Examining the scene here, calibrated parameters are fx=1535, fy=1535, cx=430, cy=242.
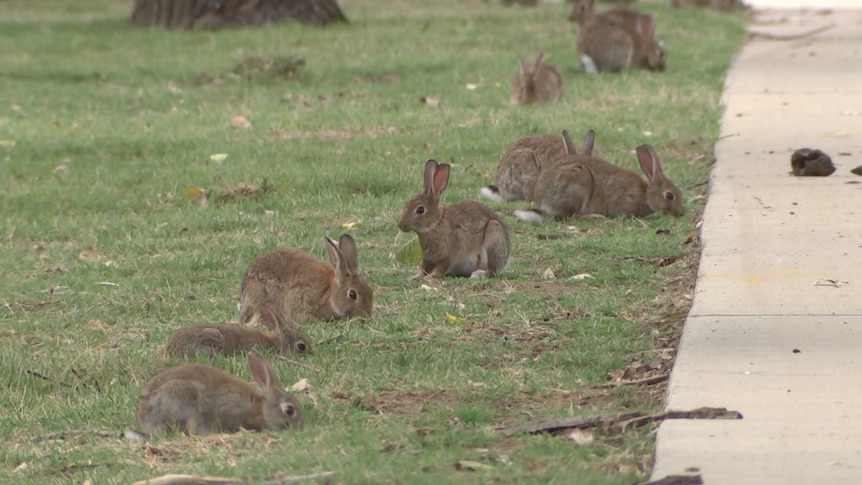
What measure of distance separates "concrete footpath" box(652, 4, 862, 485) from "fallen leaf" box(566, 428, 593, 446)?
0.26 metres

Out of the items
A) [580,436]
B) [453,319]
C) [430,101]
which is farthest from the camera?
[430,101]

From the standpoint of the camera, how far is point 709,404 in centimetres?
541

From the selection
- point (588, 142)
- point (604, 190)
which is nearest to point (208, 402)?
point (604, 190)

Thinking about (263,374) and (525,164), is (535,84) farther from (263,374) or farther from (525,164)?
(263,374)

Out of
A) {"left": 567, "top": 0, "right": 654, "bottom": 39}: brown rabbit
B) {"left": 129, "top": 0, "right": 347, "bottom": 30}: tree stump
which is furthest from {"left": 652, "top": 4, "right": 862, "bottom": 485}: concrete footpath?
{"left": 129, "top": 0, "right": 347, "bottom": 30}: tree stump

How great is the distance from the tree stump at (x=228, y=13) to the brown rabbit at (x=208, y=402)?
1423cm

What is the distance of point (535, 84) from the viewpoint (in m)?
13.7

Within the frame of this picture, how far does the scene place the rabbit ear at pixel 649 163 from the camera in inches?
372

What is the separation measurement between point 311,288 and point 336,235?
6.54ft

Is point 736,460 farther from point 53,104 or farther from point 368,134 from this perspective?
point 53,104

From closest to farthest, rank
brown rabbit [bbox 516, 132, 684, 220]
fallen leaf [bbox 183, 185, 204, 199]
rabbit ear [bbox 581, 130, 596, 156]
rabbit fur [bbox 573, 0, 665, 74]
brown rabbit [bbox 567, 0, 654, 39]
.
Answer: brown rabbit [bbox 516, 132, 684, 220] < rabbit ear [bbox 581, 130, 596, 156] < fallen leaf [bbox 183, 185, 204, 199] < rabbit fur [bbox 573, 0, 665, 74] < brown rabbit [bbox 567, 0, 654, 39]

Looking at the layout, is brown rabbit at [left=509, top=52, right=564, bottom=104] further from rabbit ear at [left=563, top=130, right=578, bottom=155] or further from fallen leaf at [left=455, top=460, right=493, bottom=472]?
fallen leaf at [left=455, top=460, right=493, bottom=472]

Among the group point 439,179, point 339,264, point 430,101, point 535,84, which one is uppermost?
point 439,179

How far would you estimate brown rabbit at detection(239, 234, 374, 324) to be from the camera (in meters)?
7.25
